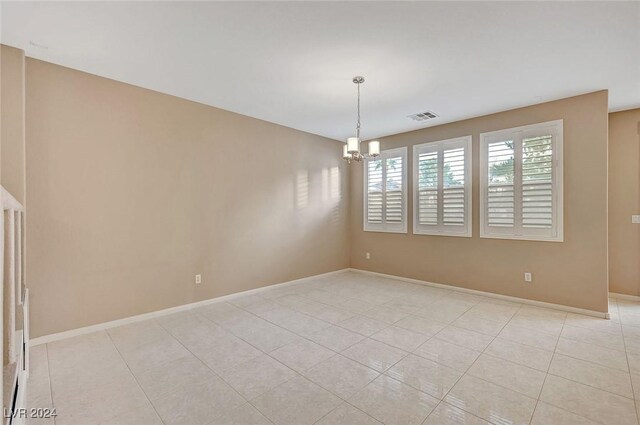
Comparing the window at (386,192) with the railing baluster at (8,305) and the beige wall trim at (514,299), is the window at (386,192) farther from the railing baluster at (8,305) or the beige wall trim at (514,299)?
the railing baluster at (8,305)

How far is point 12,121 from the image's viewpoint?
Answer: 276 centimetres

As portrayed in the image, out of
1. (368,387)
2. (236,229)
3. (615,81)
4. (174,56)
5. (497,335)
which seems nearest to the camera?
(368,387)

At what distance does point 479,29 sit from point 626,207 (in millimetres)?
4040

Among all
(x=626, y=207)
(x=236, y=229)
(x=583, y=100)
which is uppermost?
(x=583, y=100)

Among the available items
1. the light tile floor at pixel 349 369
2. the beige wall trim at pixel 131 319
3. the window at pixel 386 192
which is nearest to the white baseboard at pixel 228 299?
the beige wall trim at pixel 131 319

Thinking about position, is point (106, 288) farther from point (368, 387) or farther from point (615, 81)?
point (615, 81)

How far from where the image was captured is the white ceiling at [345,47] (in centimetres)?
230

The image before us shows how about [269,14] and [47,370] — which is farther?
[47,370]

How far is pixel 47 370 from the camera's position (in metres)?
2.50

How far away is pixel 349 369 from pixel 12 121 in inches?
151

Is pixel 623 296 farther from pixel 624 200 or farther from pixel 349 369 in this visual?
pixel 349 369

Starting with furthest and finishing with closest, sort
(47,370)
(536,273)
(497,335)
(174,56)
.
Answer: (536,273) < (497,335) < (174,56) < (47,370)

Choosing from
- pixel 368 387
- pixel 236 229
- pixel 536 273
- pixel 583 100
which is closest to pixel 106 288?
pixel 236 229

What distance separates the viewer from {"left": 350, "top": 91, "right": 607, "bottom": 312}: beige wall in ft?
12.3
